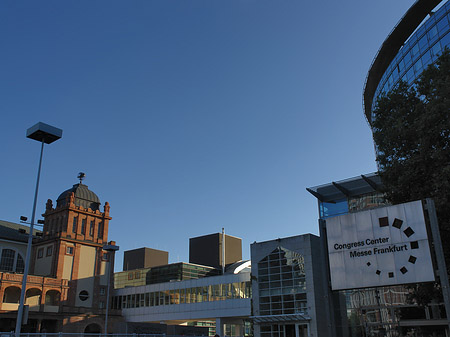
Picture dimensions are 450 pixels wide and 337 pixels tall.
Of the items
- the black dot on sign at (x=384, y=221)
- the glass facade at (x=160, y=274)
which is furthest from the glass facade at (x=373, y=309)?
the glass facade at (x=160, y=274)

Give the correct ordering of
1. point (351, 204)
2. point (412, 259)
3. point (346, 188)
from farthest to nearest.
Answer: point (351, 204), point (346, 188), point (412, 259)

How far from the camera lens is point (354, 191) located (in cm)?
4591

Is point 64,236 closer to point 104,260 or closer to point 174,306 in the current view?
point 104,260

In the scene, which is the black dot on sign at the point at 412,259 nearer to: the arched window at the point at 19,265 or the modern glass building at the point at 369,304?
the modern glass building at the point at 369,304

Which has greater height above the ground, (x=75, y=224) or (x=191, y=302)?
(x=75, y=224)

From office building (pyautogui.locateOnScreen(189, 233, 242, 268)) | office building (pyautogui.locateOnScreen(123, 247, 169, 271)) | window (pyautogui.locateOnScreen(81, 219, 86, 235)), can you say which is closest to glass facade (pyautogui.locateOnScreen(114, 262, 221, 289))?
window (pyautogui.locateOnScreen(81, 219, 86, 235))

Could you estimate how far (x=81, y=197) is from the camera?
74375mm

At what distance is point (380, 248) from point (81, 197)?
66.4 m

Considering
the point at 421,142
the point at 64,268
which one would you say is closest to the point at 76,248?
the point at 64,268

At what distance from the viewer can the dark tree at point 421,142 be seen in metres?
18.1

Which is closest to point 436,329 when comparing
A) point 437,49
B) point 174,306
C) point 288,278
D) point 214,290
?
point 288,278

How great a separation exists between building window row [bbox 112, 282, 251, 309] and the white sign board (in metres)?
37.0

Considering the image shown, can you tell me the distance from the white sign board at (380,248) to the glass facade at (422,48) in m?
25.2

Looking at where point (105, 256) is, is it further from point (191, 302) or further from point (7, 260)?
point (191, 302)
